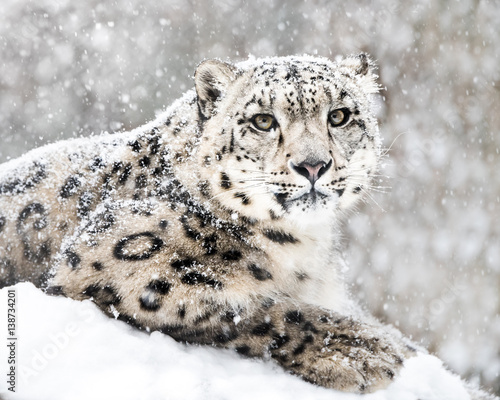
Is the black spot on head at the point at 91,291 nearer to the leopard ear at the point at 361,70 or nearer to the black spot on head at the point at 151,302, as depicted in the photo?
the black spot on head at the point at 151,302

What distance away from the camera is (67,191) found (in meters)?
4.41

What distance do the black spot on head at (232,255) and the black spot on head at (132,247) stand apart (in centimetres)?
43

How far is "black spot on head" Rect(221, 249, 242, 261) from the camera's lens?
387cm

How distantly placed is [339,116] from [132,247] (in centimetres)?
176

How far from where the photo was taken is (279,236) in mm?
4168

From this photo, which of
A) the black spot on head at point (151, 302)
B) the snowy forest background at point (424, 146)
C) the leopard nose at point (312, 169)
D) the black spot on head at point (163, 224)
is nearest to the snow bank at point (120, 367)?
the black spot on head at point (151, 302)

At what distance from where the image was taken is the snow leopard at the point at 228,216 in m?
3.69

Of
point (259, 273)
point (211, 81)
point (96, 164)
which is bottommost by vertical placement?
point (259, 273)

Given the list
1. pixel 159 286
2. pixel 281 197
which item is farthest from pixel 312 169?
A: pixel 159 286

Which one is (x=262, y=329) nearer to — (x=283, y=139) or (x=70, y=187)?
(x=283, y=139)

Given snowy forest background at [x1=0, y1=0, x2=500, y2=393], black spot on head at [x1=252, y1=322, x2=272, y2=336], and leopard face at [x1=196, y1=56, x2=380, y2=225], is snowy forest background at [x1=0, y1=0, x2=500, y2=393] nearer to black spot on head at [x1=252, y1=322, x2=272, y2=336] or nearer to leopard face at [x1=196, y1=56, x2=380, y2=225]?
leopard face at [x1=196, y1=56, x2=380, y2=225]

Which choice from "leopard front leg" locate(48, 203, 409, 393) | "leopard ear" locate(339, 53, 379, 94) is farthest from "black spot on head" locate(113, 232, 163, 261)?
"leopard ear" locate(339, 53, 379, 94)

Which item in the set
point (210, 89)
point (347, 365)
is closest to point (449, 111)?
point (210, 89)

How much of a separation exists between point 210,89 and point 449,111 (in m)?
7.63
